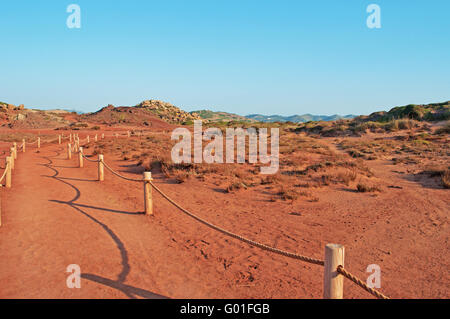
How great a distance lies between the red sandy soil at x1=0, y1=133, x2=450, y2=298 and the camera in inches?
175

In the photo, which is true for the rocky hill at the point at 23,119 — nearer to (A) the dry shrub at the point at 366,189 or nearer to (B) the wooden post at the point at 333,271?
(A) the dry shrub at the point at 366,189

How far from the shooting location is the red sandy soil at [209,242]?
14.6ft

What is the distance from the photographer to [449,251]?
5.79 m

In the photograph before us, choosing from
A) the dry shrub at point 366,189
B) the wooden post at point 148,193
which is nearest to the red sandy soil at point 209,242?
the wooden post at point 148,193

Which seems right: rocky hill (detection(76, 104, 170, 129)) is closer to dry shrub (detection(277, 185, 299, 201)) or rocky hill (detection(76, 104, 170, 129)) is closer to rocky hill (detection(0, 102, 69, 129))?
rocky hill (detection(0, 102, 69, 129))

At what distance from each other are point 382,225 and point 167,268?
5539 millimetres

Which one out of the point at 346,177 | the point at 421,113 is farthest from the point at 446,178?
the point at 421,113

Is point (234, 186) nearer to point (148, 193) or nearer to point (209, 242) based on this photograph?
point (148, 193)

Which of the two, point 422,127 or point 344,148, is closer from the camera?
point 344,148

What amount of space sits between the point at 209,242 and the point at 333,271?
362 cm

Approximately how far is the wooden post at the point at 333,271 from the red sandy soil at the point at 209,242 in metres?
1.34
